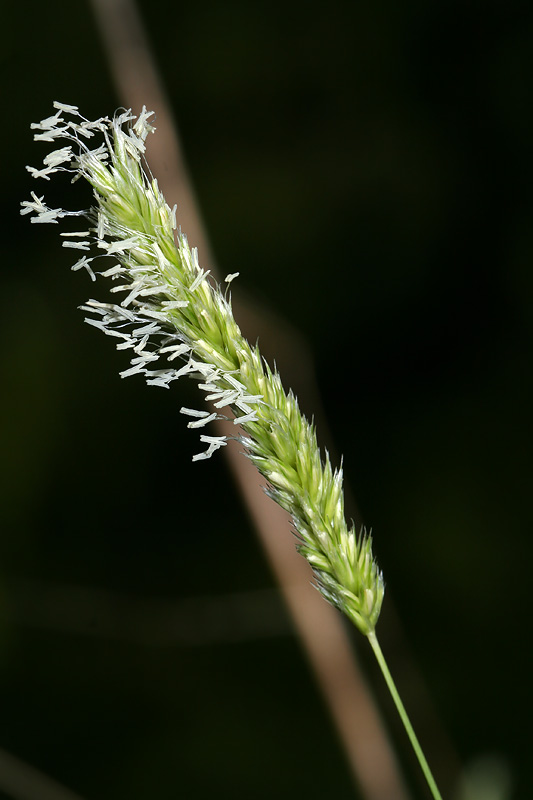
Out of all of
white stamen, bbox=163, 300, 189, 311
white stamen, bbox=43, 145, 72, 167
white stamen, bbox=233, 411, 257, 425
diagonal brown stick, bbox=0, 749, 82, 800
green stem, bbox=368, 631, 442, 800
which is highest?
white stamen, bbox=43, 145, 72, 167

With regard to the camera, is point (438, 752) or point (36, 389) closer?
point (438, 752)

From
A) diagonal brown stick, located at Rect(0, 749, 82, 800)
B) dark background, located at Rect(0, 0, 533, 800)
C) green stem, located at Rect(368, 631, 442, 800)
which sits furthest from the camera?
dark background, located at Rect(0, 0, 533, 800)

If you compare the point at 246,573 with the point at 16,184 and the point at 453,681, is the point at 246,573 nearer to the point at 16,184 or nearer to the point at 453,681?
the point at 453,681

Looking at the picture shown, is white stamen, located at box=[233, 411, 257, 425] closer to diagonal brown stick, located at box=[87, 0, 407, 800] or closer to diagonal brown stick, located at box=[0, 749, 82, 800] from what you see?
diagonal brown stick, located at box=[87, 0, 407, 800]

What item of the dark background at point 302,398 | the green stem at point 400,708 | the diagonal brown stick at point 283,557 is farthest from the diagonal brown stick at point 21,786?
the green stem at point 400,708

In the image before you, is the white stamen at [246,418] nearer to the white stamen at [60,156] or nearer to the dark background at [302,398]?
the white stamen at [60,156]

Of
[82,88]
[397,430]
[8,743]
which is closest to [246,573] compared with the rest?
[397,430]

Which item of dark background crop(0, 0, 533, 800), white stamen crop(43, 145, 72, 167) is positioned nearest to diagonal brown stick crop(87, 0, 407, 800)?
dark background crop(0, 0, 533, 800)
